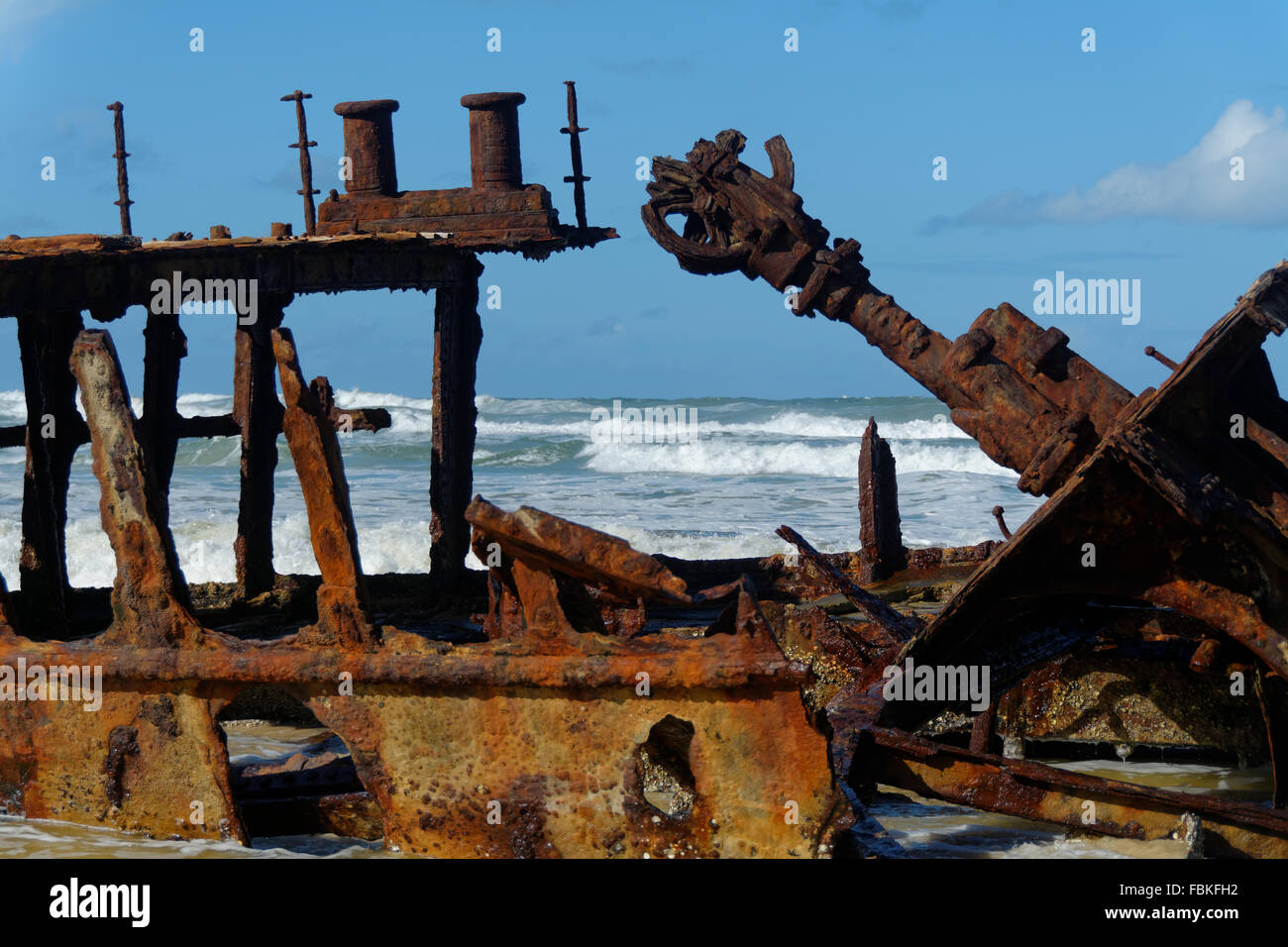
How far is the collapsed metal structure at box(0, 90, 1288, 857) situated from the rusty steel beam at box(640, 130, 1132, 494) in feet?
0.04

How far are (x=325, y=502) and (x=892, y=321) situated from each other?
2727 mm

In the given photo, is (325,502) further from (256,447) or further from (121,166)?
(121,166)

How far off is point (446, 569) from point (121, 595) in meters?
3.74

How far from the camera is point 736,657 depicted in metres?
4.08

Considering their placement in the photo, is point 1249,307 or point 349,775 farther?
point 349,775

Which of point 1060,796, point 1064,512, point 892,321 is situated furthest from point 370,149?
point 1060,796

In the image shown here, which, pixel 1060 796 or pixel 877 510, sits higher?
pixel 877 510

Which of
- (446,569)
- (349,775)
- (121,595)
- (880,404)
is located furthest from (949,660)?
(880,404)

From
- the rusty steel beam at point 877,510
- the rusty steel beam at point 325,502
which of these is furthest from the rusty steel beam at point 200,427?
the rusty steel beam at point 877,510

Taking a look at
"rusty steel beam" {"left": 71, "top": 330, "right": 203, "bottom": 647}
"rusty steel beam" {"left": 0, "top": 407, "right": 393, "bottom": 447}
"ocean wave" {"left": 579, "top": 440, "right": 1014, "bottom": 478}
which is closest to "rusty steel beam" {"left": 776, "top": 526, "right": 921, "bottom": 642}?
"rusty steel beam" {"left": 0, "top": 407, "right": 393, "bottom": 447}

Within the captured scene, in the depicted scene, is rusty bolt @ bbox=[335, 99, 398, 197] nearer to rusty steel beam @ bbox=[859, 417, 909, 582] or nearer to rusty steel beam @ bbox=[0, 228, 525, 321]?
rusty steel beam @ bbox=[0, 228, 525, 321]

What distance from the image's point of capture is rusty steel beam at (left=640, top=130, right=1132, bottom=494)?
5402 mm

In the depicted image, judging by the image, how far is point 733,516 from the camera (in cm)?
2358
